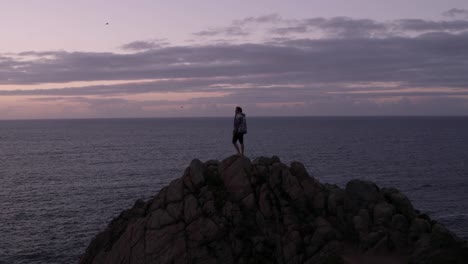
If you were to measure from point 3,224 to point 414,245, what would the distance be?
46951mm

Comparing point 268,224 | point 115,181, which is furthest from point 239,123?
point 115,181

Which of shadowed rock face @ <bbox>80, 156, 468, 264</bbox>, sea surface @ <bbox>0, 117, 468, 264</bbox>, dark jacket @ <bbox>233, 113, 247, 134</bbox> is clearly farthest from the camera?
sea surface @ <bbox>0, 117, 468, 264</bbox>

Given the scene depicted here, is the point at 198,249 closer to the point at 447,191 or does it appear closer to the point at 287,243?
the point at 287,243

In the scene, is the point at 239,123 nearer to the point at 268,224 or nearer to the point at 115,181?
the point at 268,224

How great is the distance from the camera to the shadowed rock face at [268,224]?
3033cm

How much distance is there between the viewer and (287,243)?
30.9 meters

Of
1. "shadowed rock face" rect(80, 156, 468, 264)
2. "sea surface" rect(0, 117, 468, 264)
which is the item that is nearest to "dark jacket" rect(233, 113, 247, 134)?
"shadowed rock face" rect(80, 156, 468, 264)

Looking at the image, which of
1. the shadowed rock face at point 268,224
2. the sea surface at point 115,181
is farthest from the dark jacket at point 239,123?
the sea surface at point 115,181

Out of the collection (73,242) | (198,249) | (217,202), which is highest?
(217,202)

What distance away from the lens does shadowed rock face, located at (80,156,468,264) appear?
3033 cm

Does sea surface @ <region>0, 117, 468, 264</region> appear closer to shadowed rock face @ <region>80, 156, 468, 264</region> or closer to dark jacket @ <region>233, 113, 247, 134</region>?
shadowed rock face @ <region>80, 156, 468, 264</region>

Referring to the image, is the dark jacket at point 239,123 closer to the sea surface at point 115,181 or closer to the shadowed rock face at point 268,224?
the shadowed rock face at point 268,224

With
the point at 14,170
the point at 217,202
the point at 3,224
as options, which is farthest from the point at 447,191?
the point at 14,170

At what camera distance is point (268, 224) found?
3188cm
